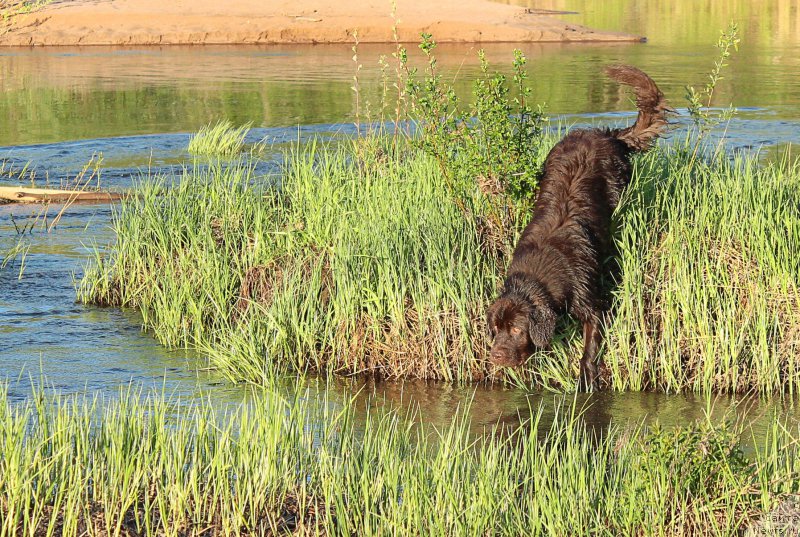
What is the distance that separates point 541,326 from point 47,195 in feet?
21.0

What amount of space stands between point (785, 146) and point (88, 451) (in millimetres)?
10135

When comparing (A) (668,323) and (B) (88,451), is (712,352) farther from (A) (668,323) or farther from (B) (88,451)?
(B) (88,451)

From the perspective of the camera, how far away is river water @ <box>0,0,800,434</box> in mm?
6484

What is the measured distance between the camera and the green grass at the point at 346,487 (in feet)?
13.7

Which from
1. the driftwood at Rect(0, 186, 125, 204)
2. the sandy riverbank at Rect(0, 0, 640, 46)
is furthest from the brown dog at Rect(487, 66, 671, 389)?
the sandy riverbank at Rect(0, 0, 640, 46)

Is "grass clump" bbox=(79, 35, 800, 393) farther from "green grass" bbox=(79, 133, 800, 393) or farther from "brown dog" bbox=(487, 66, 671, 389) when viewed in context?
"brown dog" bbox=(487, 66, 671, 389)

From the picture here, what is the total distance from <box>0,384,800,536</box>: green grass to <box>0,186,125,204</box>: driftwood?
6429mm

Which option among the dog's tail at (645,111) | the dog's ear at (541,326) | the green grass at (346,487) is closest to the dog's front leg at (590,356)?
the dog's ear at (541,326)

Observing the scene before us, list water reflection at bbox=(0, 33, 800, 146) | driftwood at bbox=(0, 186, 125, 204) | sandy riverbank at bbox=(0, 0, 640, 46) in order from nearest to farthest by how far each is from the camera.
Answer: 1. driftwood at bbox=(0, 186, 125, 204)
2. water reflection at bbox=(0, 33, 800, 146)
3. sandy riverbank at bbox=(0, 0, 640, 46)

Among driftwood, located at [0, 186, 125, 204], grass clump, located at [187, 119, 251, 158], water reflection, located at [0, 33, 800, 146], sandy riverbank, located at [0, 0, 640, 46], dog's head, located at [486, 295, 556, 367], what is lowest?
dog's head, located at [486, 295, 556, 367]

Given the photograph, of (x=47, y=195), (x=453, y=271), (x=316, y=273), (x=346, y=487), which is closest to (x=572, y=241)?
(x=453, y=271)

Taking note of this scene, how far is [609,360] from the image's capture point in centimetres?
656

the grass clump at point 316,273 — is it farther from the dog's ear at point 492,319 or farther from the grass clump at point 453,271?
the dog's ear at point 492,319

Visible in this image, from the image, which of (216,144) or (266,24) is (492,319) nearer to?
(216,144)
